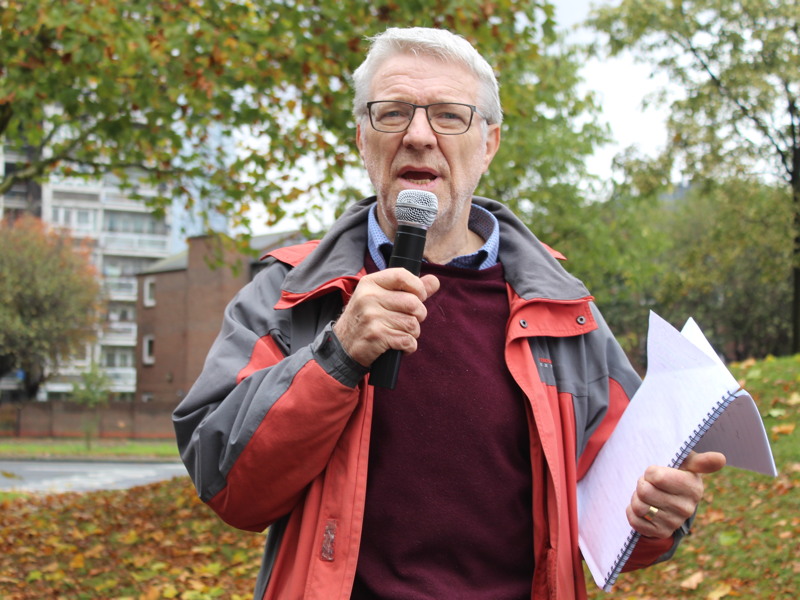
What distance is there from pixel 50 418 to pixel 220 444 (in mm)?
43415

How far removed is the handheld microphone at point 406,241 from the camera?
1.71m

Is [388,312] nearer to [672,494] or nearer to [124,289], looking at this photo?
[672,494]

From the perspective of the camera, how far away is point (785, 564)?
5.36 meters

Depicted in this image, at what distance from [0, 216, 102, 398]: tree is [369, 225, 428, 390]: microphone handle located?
151 ft

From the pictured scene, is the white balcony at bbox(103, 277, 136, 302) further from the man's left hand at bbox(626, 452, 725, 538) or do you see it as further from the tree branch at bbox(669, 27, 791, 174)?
the man's left hand at bbox(626, 452, 725, 538)

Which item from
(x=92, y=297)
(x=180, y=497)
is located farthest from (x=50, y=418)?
(x=180, y=497)

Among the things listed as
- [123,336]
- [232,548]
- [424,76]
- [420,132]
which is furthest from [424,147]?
[123,336]

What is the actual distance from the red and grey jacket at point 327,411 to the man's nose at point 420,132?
32 cm

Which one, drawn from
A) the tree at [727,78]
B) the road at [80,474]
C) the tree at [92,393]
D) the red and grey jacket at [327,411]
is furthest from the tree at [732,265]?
the tree at [92,393]

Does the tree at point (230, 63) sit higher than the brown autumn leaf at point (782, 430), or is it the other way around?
the tree at point (230, 63)

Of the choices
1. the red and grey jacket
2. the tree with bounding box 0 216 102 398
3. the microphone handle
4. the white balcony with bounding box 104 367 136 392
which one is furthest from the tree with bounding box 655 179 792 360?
the white balcony with bounding box 104 367 136 392

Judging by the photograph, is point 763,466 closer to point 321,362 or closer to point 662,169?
point 321,362

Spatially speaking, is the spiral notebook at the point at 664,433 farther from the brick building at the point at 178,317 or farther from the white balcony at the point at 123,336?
the white balcony at the point at 123,336

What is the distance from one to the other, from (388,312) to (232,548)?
6.56 metres
